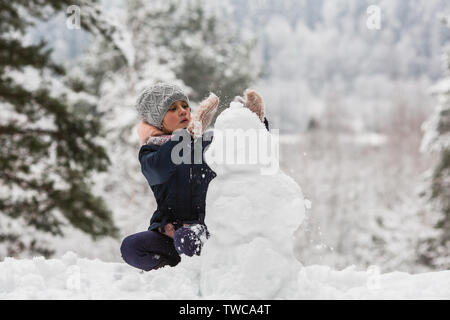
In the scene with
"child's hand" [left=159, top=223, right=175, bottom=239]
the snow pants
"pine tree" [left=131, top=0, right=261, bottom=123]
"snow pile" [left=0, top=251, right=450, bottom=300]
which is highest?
"pine tree" [left=131, top=0, right=261, bottom=123]

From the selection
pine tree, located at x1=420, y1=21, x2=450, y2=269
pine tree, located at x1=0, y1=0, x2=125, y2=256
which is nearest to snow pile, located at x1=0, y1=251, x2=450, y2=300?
pine tree, located at x1=0, y1=0, x2=125, y2=256

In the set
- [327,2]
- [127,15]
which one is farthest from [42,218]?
[327,2]

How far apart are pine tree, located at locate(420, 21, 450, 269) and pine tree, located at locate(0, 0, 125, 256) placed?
21.3 feet

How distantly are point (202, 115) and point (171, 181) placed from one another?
0.43 m

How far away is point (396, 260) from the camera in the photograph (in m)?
15.1

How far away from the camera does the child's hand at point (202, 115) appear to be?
2.34 meters

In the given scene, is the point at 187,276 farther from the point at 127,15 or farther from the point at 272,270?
the point at 127,15

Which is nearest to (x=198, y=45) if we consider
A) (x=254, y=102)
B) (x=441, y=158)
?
(x=441, y=158)

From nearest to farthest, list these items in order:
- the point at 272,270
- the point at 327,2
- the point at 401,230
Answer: the point at 272,270 < the point at 401,230 < the point at 327,2

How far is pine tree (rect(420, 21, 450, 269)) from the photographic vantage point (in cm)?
958

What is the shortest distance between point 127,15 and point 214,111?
13260 millimetres

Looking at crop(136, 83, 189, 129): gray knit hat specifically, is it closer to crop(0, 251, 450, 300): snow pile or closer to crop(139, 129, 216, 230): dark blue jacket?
crop(139, 129, 216, 230): dark blue jacket

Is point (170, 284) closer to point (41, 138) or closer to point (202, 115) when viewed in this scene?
point (202, 115)

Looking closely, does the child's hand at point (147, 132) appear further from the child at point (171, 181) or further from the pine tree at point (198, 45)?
the pine tree at point (198, 45)
